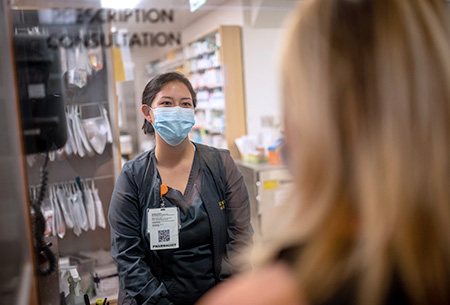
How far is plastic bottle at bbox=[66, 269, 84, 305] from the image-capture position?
1571 millimetres

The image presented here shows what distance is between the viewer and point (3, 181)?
1.20 meters

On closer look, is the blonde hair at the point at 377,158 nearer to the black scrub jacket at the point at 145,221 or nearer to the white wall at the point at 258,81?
the black scrub jacket at the point at 145,221

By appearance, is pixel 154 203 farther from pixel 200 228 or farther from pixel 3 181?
pixel 3 181

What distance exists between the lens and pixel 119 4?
1.62 meters

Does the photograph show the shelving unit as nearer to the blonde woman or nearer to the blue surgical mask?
the blue surgical mask

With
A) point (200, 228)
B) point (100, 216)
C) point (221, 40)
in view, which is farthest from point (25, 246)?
point (221, 40)

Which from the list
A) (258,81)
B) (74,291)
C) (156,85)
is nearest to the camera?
(156,85)

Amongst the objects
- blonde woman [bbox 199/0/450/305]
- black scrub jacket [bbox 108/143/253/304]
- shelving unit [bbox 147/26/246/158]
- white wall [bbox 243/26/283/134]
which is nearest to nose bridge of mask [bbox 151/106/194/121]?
black scrub jacket [bbox 108/143/253/304]

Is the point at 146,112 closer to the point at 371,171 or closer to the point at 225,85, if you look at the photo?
the point at 371,171

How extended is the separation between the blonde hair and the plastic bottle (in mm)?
1252

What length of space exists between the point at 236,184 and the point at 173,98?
1.26 feet

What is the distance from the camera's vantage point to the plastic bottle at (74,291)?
1.57 metres

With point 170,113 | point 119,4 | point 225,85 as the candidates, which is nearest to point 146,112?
point 170,113

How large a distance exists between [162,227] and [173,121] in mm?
364
